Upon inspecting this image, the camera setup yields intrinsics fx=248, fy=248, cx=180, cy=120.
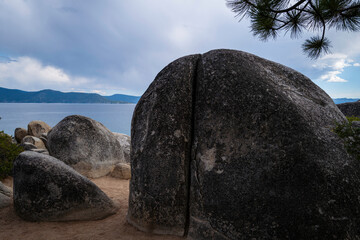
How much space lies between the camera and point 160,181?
13.1ft

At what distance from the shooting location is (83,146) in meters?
8.43

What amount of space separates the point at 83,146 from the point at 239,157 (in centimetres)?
639

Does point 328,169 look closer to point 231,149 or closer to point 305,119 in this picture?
point 305,119

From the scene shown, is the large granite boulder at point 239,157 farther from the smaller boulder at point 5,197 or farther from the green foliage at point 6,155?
the green foliage at point 6,155

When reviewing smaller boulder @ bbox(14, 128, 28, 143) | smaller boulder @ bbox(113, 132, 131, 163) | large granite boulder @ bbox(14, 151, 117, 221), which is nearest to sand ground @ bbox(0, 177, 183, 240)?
large granite boulder @ bbox(14, 151, 117, 221)

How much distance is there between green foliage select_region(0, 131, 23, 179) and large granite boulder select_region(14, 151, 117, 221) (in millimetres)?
3054

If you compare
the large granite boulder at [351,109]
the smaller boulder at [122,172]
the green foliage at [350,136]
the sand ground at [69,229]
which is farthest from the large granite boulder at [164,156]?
the large granite boulder at [351,109]

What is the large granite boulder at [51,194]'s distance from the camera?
468 cm

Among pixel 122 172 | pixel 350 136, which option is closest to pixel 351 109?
pixel 350 136

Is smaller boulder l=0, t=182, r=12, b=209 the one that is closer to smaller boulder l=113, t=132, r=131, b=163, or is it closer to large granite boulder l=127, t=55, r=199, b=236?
large granite boulder l=127, t=55, r=199, b=236

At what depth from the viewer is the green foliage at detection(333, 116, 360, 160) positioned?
11.7 ft

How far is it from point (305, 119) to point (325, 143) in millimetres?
428

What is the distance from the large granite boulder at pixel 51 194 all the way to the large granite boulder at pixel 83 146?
131 inches

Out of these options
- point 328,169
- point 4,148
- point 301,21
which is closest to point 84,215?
point 328,169
